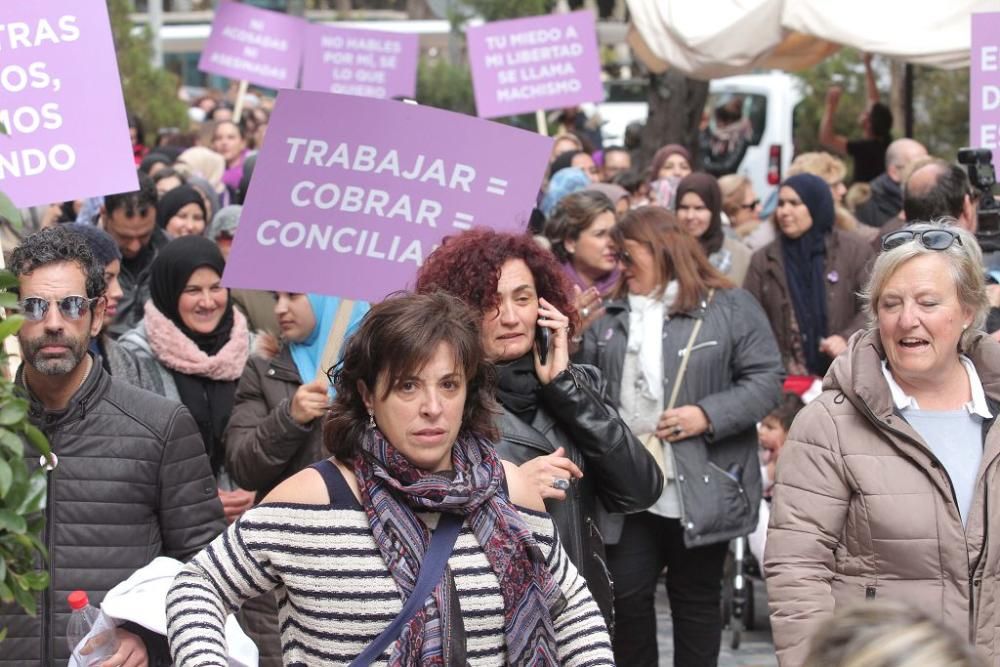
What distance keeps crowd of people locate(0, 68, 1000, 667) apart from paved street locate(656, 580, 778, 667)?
1438 mm

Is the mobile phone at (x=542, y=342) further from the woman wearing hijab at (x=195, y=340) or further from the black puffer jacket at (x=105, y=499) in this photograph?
the woman wearing hijab at (x=195, y=340)

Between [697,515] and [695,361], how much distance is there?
601 millimetres

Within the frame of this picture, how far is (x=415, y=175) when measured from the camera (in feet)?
16.6

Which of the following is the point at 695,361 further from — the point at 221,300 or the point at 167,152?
the point at 167,152

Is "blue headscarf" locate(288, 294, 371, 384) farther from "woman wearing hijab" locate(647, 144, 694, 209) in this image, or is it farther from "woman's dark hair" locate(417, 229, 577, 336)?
"woman wearing hijab" locate(647, 144, 694, 209)

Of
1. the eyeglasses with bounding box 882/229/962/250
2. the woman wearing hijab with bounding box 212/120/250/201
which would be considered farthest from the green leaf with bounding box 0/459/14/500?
the woman wearing hijab with bounding box 212/120/250/201

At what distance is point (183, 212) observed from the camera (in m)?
8.73

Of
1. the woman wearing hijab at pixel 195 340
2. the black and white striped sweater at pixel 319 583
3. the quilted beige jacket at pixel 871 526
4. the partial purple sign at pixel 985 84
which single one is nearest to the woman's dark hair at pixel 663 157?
the partial purple sign at pixel 985 84

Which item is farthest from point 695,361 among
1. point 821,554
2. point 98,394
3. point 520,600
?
point 520,600

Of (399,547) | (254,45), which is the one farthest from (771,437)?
(254,45)

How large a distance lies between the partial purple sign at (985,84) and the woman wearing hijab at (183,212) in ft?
13.0

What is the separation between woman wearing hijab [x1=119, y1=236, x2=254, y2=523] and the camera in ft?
19.7

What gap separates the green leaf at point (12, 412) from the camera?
270cm

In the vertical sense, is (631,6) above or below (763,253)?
above
